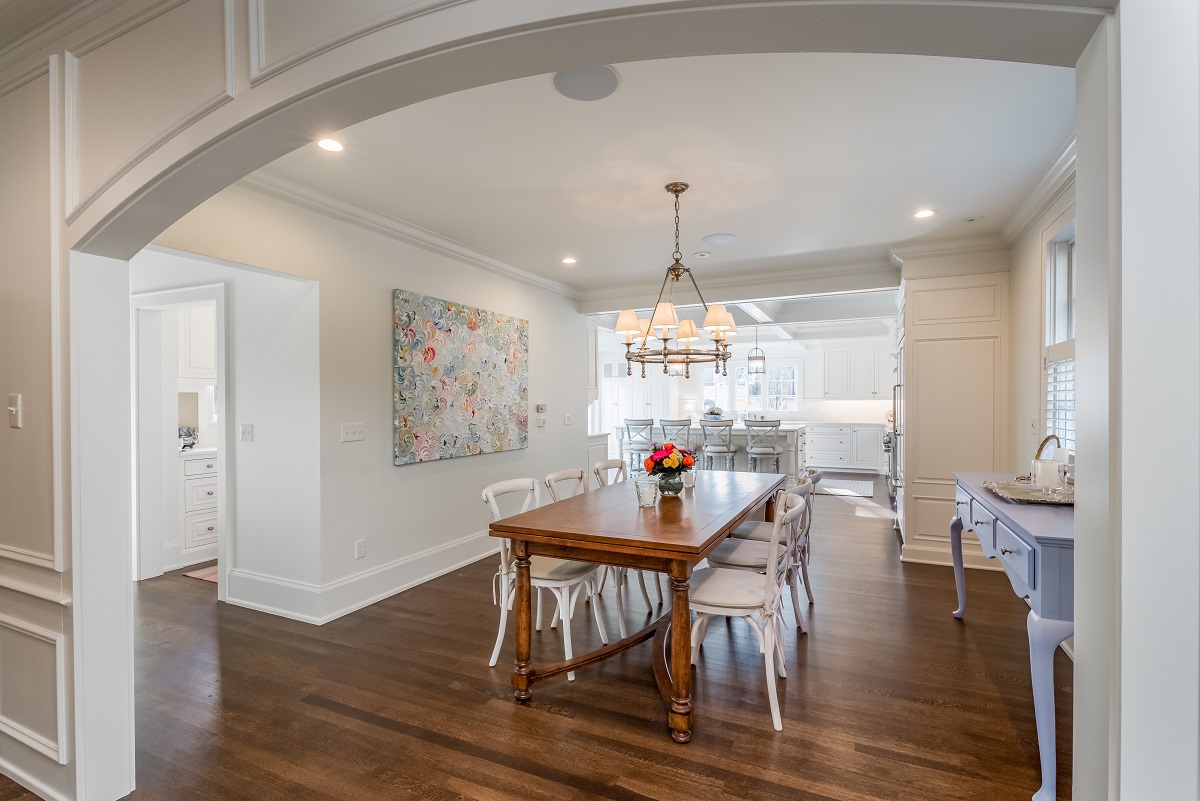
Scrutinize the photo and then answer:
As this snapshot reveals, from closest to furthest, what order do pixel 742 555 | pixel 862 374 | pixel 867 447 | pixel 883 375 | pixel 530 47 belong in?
1. pixel 530 47
2. pixel 742 555
3. pixel 867 447
4. pixel 883 375
5. pixel 862 374

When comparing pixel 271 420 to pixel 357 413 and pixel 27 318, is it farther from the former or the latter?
pixel 27 318

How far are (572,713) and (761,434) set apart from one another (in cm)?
581

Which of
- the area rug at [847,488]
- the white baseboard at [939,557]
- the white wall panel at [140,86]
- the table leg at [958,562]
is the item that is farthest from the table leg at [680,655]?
the area rug at [847,488]

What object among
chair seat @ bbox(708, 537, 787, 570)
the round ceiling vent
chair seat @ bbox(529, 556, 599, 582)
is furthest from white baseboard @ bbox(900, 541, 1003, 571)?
the round ceiling vent

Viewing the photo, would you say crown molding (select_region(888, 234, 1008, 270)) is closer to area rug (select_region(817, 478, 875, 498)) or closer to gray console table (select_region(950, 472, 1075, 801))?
gray console table (select_region(950, 472, 1075, 801))

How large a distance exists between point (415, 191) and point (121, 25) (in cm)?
174

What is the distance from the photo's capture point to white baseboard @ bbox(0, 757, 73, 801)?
1.94m

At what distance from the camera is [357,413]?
379cm

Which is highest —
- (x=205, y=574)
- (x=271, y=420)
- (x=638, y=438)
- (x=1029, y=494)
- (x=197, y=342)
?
(x=197, y=342)

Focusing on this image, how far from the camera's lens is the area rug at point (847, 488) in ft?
26.0

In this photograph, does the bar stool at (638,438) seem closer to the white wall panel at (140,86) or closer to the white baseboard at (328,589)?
the white baseboard at (328,589)

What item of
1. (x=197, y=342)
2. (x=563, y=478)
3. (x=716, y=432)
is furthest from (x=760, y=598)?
(x=716, y=432)

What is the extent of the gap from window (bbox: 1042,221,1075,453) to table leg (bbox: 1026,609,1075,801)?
74.2 inches

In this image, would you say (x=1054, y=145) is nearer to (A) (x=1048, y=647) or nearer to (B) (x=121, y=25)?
(A) (x=1048, y=647)
